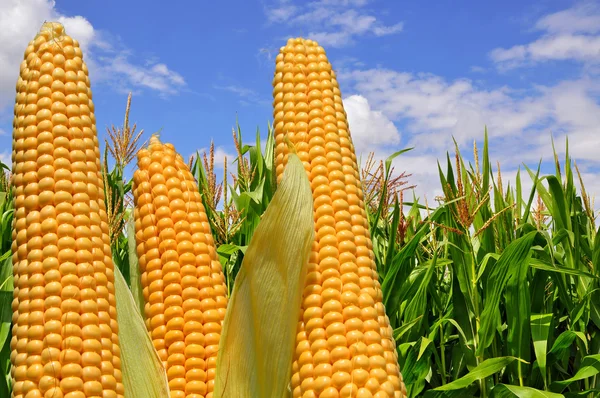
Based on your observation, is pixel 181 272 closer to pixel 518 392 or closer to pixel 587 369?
pixel 518 392

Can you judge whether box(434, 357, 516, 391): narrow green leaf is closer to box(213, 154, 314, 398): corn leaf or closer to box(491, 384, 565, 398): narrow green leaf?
box(491, 384, 565, 398): narrow green leaf

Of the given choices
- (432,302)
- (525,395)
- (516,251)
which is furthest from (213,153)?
(525,395)

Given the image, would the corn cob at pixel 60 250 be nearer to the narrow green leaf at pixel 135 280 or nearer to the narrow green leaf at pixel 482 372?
the narrow green leaf at pixel 135 280

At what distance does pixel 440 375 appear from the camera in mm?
4934

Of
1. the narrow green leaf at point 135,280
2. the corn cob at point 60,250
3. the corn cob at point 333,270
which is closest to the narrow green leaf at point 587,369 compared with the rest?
the corn cob at point 333,270

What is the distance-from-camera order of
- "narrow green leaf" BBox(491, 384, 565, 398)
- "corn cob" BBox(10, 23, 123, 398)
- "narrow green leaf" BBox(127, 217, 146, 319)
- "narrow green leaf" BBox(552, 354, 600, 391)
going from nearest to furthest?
"corn cob" BBox(10, 23, 123, 398) < "narrow green leaf" BBox(127, 217, 146, 319) < "narrow green leaf" BBox(491, 384, 565, 398) < "narrow green leaf" BBox(552, 354, 600, 391)

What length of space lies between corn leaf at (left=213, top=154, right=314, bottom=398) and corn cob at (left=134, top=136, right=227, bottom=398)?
0.16m

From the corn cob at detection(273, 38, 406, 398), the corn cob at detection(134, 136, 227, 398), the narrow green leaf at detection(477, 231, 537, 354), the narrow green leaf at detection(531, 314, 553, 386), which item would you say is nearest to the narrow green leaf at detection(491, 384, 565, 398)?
the narrow green leaf at detection(477, 231, 537, 354)

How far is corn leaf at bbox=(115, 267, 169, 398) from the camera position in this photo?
2660mm

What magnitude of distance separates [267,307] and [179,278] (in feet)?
1.47

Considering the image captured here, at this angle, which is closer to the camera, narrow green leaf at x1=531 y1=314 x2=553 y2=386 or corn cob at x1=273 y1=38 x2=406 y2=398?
corn cob at x1=273 y1=38 x2=406 y2=398

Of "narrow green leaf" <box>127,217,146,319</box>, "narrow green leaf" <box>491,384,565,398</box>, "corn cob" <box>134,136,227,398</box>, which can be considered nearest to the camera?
"corn cob" <box>134,136,227,398</box>

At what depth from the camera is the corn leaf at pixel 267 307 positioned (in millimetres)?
2670

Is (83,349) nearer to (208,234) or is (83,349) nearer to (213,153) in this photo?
(208,234)
